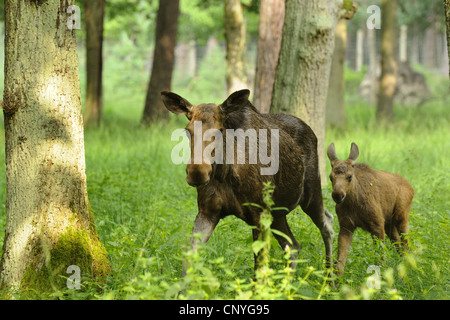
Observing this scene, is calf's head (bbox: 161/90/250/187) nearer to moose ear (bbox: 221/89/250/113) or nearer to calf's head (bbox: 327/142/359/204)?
moose ear (bbox: 221/89/250/113)

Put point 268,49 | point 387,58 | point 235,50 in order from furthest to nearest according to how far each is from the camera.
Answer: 1. point 387,58
2. point 235,50
3. point 268,49

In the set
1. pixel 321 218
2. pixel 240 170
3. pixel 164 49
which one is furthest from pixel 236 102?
pixel 164 49

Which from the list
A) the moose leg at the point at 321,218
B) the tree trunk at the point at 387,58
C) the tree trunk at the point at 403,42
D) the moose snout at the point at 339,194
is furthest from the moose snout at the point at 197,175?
the tree trunk at the point at 403,42

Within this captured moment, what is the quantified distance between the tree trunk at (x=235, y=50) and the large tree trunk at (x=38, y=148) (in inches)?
459

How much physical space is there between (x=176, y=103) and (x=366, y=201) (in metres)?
2.77

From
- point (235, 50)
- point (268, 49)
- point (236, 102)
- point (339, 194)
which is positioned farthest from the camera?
point (235, 50)

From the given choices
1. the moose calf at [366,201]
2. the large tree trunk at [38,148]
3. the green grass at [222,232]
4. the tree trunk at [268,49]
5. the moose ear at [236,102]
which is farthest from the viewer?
the tree trunk at [268,49]

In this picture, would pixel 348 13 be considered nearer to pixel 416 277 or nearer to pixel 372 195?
pixel 372 195

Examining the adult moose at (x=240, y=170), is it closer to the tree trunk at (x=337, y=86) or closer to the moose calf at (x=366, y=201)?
the moose calf at (x=366, y=201)

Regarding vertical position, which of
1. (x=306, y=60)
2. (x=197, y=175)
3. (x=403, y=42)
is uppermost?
(x=403, y=42)

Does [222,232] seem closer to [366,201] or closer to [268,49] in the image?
[366,201]

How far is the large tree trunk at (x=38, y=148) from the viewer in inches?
223

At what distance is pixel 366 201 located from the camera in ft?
24.1
